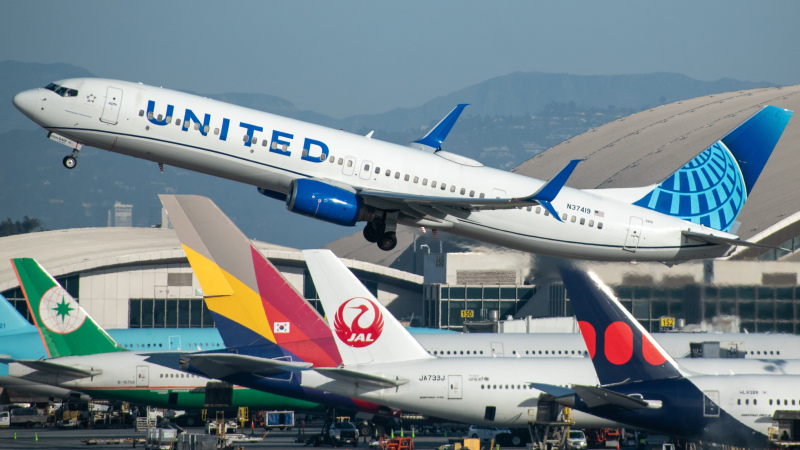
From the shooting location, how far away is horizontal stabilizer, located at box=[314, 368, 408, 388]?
39312 millimetres

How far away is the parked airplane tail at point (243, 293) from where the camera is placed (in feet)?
143

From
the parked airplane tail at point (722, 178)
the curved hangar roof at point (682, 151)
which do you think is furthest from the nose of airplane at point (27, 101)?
the curved hangar roof at point (682, 151)

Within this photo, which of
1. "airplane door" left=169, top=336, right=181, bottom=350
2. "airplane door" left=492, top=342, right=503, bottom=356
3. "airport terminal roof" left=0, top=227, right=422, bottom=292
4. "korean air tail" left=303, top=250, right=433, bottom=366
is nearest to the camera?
"korean air tail" left=303, top=250, right=433, bottom=366

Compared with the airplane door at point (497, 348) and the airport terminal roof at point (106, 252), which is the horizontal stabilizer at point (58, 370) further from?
the airport terminal roof at point (106, 252)

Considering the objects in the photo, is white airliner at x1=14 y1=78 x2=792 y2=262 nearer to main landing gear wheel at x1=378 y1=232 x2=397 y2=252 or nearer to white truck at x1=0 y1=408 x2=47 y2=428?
main landing gear wheel at x1=378 y1=232 x2=397 y2=252

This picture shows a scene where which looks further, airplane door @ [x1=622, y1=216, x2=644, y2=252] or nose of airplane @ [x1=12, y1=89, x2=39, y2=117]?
airplane door @ [x1=622, y1=216, x2=644, y2=252]

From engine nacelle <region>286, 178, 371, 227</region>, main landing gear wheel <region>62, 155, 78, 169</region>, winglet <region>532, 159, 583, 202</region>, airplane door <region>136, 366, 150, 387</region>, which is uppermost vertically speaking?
main landing gear wheel <region>62, 155, 78, 169</region>

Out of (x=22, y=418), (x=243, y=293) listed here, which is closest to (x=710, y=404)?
(x=243, y=293)

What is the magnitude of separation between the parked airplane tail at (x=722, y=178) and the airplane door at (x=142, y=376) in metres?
24.9

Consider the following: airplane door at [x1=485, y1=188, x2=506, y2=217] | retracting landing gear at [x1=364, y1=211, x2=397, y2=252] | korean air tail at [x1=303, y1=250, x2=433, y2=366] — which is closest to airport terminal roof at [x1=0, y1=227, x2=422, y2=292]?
korean air tail at [x1=303, y1=250, x2=433, y2=366]

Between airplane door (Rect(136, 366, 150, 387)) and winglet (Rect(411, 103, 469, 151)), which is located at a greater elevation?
winglet (Rect(411, 103, 469, 151))

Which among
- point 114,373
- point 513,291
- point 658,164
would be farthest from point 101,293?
point 658,164

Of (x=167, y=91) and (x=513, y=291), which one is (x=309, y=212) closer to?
(x=167, y=91)

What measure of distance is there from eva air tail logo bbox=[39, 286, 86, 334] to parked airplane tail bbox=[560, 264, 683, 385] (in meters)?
28.7
